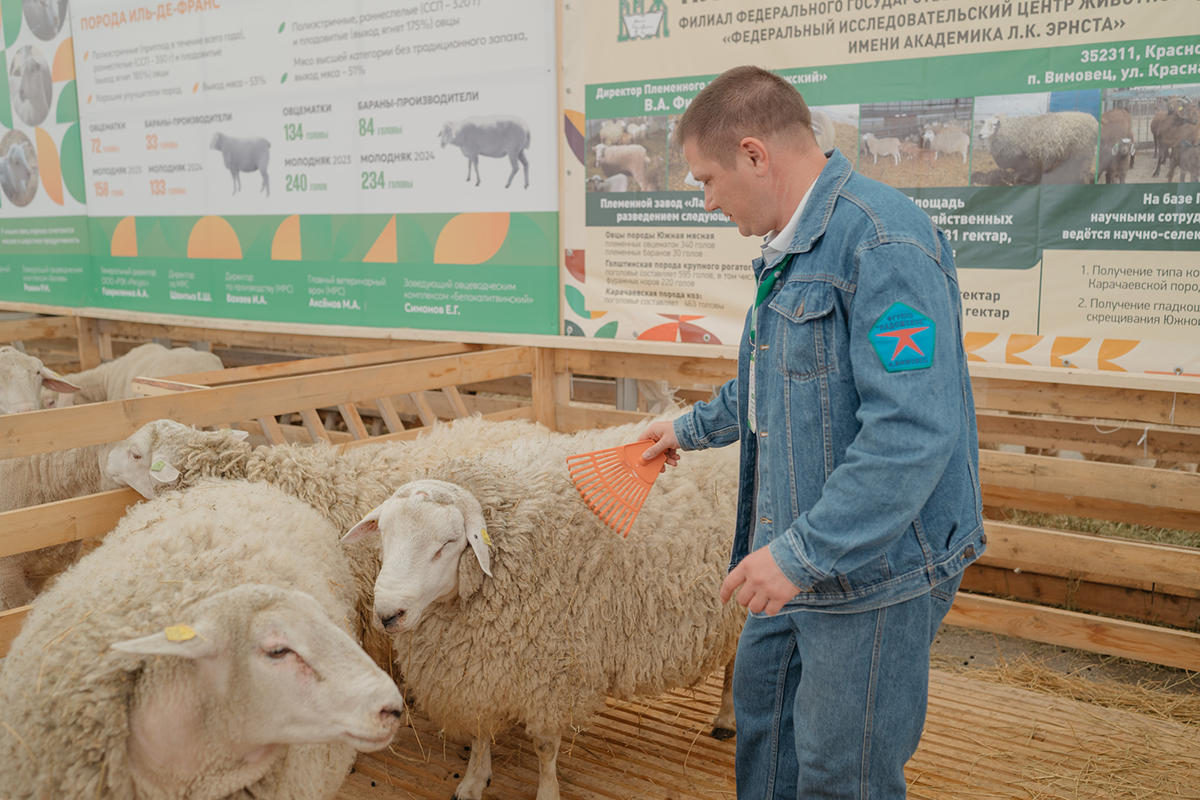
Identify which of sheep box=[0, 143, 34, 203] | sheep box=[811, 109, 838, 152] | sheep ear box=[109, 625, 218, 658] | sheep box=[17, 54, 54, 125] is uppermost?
sheep box=[17, 54, 54, 125]

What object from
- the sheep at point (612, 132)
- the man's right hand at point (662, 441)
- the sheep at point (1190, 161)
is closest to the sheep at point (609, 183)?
the sheep at point (612, 132)

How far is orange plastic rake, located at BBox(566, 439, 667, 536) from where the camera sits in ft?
8.89

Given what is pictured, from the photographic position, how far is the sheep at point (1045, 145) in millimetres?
3605

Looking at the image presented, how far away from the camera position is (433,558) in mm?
2627

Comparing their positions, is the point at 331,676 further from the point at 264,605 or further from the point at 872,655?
the point at 872,655

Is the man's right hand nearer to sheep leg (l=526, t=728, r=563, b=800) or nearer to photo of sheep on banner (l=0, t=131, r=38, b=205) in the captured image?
sheep leg (l=526, t=728, r=563, b=800)

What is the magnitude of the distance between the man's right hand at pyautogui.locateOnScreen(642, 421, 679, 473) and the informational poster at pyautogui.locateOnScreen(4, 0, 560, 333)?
103 inches

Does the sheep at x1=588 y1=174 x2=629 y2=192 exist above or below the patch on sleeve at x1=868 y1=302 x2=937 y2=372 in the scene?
above

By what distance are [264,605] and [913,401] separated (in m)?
1.39

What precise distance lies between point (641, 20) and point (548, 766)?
3628mm

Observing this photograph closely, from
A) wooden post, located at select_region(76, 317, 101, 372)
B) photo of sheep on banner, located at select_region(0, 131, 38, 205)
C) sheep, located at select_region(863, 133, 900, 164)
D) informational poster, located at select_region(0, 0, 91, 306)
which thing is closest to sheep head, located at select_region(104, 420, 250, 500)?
sheep, located at select_region(863, 133, 900, 164)

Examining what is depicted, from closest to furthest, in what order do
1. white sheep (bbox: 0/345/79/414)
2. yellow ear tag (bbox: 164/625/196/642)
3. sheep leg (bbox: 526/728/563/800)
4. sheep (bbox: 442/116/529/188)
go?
yellow ear tag (bbox: 164/625/196/642) < sheep leg (bbox: 526/728/563/800) < white sheep (bbox: 0/345/79/414) < sheep (bbox: 442/116/529/188)

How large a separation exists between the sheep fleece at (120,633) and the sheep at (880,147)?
3032mm

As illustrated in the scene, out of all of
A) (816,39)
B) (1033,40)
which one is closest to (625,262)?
(816,39)
